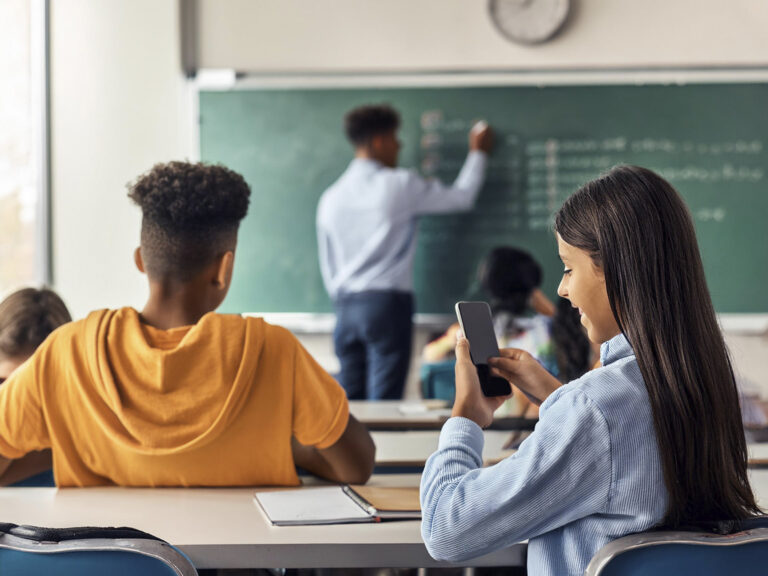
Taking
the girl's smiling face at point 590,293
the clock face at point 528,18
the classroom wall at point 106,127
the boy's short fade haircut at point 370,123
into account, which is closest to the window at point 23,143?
the classroom wall at point 106,127

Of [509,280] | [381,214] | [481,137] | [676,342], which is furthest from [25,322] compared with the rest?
[481,137]

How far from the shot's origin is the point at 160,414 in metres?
1.54

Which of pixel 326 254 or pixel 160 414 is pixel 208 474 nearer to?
pixel 160 414

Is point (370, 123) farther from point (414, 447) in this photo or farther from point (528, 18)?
point (414, 447)

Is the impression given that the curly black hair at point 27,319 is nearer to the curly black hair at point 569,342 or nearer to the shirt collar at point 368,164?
the curly black hair at point 569,342

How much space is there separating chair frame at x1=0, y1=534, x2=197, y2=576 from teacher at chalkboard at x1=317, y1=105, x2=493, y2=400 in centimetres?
307

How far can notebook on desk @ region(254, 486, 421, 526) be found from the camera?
4.49ft

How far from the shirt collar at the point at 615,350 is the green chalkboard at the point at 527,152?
125 inches

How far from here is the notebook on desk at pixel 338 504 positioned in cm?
137

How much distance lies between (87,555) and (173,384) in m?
0.56

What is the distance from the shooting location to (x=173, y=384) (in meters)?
1.54

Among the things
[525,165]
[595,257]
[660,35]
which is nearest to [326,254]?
[525,165]

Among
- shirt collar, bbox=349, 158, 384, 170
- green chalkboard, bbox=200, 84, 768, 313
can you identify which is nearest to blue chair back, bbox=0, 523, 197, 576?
shirt collar, bbox=349, 158, 384, 170

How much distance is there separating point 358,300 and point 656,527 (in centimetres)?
316
